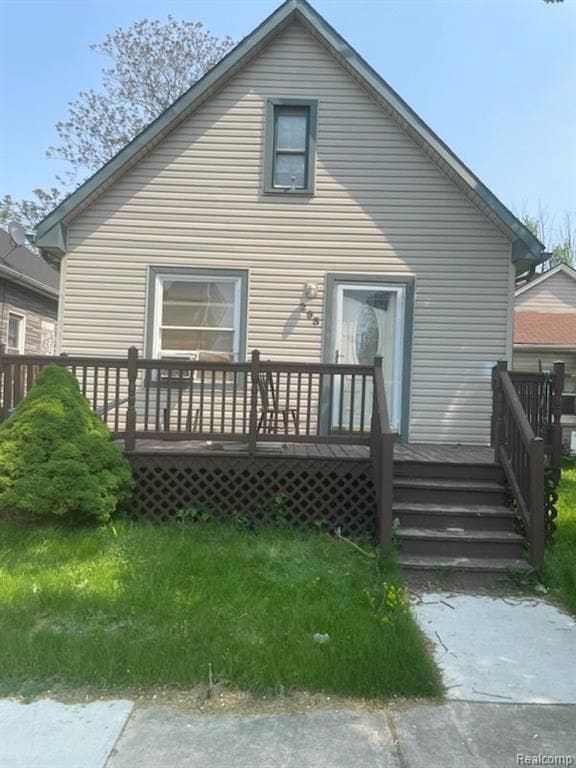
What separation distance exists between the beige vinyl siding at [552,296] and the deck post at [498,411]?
15935 mm

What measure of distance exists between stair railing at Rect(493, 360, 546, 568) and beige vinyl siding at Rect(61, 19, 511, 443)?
1.60 meters

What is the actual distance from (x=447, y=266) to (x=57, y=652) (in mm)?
6463

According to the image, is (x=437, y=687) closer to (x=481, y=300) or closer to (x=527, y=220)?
(x=481, y=300)

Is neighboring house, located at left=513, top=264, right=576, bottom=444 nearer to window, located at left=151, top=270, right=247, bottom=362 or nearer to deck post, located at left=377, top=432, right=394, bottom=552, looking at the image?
window, located at left=151, top=270, right=247, bottom=362

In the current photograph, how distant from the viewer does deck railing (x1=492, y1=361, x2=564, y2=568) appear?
16.3ft

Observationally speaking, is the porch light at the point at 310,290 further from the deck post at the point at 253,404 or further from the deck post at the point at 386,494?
the deck post at the point at 386,494

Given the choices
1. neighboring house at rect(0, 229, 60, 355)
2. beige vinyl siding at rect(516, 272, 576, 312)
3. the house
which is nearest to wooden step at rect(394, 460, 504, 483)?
the house

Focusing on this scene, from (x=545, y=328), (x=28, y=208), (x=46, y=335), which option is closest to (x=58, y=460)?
(x=46, y=335)

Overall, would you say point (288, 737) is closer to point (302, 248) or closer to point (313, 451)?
point (313, 451)

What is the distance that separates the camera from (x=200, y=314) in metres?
8.14

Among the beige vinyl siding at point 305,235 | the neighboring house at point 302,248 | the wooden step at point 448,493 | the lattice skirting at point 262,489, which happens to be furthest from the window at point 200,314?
the wooden step at point 448,493

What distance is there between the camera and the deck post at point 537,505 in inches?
194

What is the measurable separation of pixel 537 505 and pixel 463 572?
31.9 inches

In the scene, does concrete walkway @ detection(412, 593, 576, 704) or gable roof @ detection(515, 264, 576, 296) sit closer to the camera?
concrete walkway @ detection(412, 593, 576, 704)
